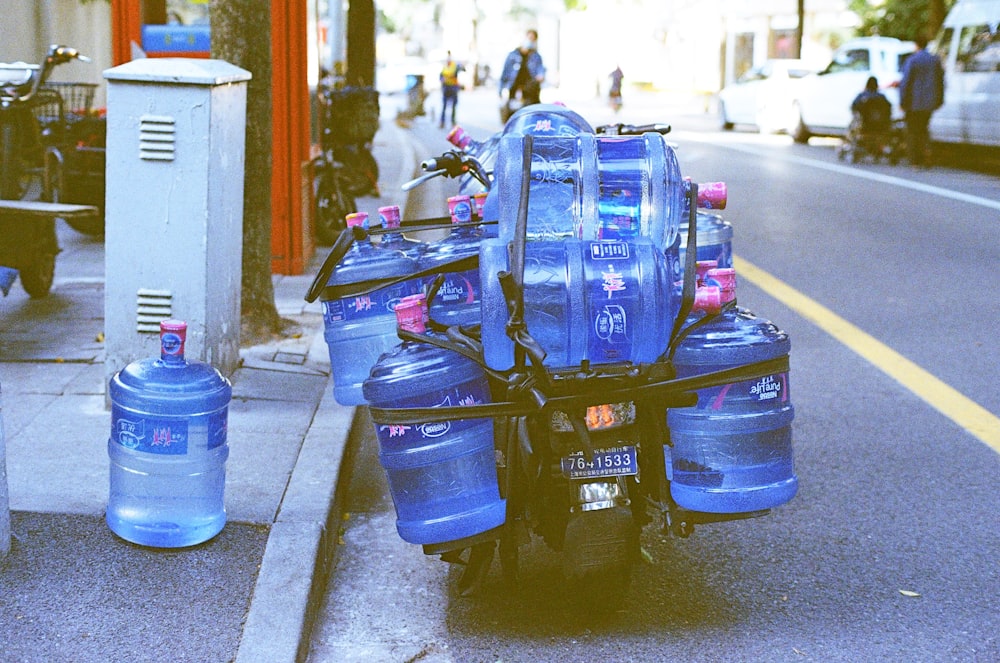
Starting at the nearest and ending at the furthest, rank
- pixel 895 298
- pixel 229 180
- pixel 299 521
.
A: 1. pixel 299 521
2. pixel 229 180
3. pixel 895 298

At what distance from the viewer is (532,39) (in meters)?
Result: 22.4

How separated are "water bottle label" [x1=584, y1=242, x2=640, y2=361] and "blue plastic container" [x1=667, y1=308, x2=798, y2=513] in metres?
0.29

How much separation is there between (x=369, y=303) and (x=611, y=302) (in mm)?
1452

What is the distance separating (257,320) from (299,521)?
281cm

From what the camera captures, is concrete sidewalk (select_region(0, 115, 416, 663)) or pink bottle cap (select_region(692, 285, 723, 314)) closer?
concrete sidewalk (select_region(0, 115, 416, 663))

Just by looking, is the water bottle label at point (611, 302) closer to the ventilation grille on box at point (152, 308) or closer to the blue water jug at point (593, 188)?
the blue water jug at point (593, 188)

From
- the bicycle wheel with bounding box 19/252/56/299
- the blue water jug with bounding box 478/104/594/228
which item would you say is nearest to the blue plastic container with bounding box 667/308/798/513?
the blue water jug with bounding box 478/104/594/228

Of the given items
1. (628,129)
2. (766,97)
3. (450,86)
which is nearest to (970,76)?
(766,97)

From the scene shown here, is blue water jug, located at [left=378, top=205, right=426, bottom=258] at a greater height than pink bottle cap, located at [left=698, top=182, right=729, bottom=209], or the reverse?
pink bottle cap, located at [left=698, top=182, right=729, bottom=209]

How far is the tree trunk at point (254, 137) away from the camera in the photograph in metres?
7.05

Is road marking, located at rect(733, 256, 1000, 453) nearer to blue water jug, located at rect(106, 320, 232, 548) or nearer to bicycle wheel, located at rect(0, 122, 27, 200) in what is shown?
blue water jug, located at rect(106, 320, 232, 548)

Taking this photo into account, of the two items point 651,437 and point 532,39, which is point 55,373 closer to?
point 651,437


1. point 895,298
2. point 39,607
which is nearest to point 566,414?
point 39,607

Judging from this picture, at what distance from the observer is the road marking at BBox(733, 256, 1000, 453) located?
6406 millimetres
